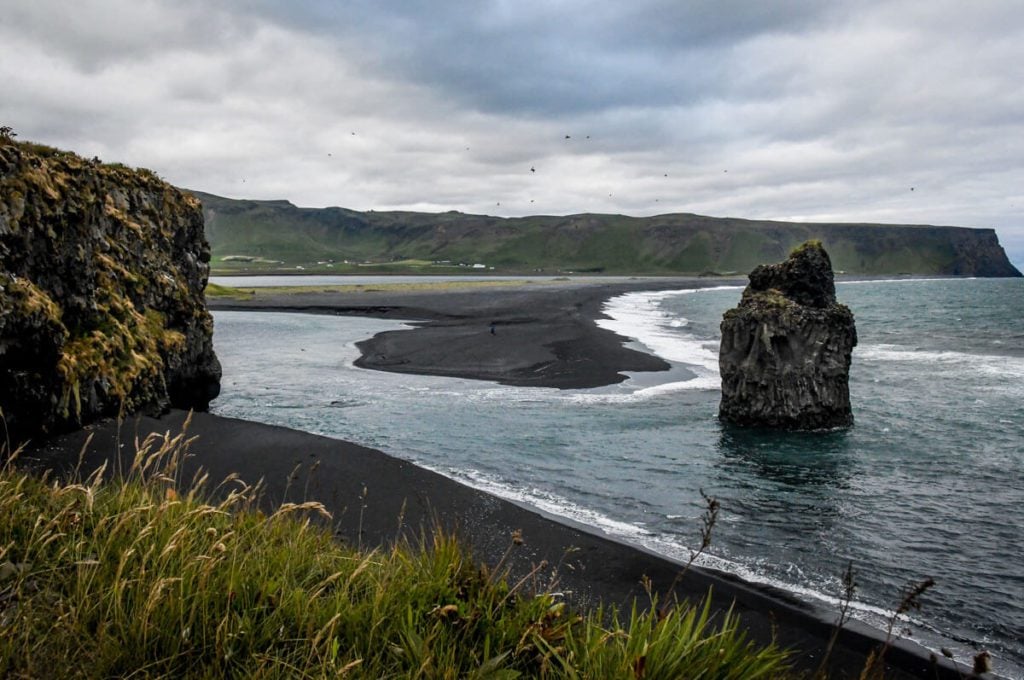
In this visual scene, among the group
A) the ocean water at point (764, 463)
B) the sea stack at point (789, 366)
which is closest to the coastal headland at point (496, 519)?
the ocean water at point (764, 463)

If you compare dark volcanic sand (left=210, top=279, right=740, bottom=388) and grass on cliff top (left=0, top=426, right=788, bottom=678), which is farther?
dark volcanic sand (left=210, top=279, right=740, bottom=388)

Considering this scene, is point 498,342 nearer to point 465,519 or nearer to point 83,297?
point 83,297

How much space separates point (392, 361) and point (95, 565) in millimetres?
34790

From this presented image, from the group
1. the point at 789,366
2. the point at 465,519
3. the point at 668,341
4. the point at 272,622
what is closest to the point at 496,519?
the point at 465,519

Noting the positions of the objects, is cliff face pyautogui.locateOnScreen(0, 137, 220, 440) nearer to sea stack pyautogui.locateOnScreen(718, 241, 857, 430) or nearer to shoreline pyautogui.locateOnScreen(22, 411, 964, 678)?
shoreline pyautogui.locateOnScreen(22, 411, 964, 678)

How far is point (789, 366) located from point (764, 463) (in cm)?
534

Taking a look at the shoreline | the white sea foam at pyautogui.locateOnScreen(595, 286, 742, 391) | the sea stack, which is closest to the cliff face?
the shoreline

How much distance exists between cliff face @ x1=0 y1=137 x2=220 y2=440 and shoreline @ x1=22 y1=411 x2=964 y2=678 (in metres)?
1.04

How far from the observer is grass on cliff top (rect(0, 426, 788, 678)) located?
3760mm

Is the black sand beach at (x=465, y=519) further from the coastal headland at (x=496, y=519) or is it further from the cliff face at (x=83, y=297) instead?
the cliff face at (x=83, y=297)

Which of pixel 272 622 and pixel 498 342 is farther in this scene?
pixel 498 342

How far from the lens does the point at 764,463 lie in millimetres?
19156

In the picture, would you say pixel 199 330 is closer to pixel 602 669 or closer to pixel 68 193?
pixel 68 193

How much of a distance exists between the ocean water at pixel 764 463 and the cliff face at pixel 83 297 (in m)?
4.94
